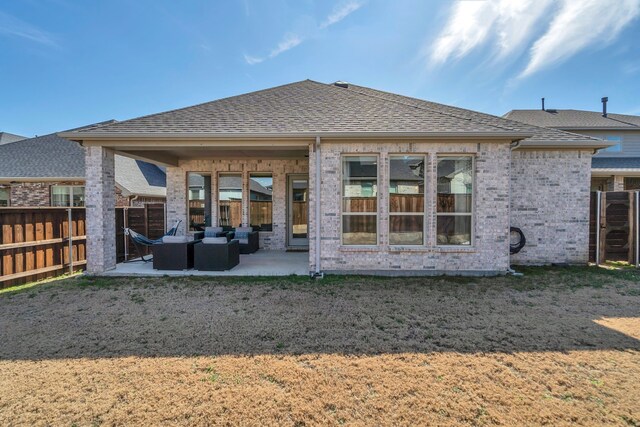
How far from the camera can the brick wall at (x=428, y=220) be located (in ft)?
21.0

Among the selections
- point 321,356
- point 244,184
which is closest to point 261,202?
point 244,184

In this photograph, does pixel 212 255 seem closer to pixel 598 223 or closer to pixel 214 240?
pixel 214 240

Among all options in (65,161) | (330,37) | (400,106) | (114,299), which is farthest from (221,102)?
(65,161)

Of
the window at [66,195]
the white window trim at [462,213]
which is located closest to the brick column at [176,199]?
the window at [66,195]

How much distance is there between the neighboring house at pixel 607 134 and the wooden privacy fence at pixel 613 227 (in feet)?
19.2

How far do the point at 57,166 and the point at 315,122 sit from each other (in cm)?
1389

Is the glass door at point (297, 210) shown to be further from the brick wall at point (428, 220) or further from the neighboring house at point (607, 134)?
the neighboring house at point (607, 134)

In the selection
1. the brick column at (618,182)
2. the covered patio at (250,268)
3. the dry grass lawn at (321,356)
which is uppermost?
the brick column at (618,182)

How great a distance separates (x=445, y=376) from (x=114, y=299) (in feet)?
17.6

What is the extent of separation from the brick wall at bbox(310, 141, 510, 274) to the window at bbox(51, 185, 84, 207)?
510 inches

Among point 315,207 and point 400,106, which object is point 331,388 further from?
point 400,106

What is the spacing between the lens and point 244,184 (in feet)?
33.1

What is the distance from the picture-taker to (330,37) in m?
10.2

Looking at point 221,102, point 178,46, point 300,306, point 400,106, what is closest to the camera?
point 300,306
